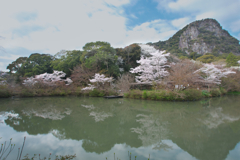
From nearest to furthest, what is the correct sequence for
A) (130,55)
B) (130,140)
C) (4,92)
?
(130,140) < (4,92) < (130,55)

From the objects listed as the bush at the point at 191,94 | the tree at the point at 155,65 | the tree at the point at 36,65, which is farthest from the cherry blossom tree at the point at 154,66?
the tree at the point at 36,65

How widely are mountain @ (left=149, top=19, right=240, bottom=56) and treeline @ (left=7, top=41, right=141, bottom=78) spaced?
26336mm

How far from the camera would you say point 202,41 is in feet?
172

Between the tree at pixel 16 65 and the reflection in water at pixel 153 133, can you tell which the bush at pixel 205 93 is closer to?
the reflection in water at pixel 153 133

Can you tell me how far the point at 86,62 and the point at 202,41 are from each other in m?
51.7

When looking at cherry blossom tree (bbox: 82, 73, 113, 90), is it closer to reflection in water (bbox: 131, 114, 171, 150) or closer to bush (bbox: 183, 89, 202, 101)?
bush (bbox: 183, 89, 202, 101)

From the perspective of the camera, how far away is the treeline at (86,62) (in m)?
17.3

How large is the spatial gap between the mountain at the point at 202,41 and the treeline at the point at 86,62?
2634 centimetres

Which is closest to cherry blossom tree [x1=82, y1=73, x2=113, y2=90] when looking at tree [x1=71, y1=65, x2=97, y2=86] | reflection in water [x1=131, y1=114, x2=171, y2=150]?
tree [x1=71, y1=65, x2=97, y2=86]

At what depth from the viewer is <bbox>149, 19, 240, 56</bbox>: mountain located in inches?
1875

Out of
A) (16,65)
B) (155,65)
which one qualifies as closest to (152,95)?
(155,65)

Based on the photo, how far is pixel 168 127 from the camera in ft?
15.7

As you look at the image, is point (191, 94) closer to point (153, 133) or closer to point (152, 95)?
point (152, 95)

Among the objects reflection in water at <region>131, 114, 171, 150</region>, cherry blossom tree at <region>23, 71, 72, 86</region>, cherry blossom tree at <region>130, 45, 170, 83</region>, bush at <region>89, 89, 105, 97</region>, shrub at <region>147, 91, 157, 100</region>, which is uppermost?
cherry blossom tree at <region>130, 45, 170, 83</region>
